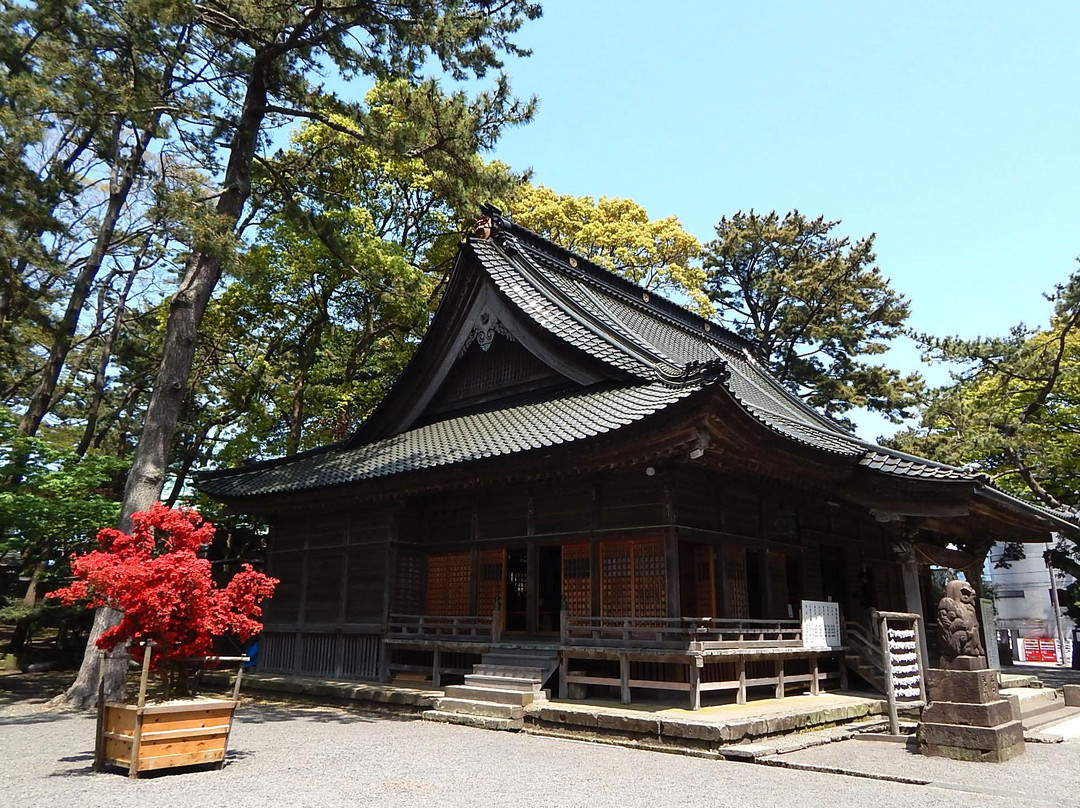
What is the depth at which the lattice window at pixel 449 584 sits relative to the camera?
1399 cm

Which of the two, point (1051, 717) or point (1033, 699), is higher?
point (1033, 699)

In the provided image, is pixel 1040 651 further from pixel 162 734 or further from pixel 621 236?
pixel 162 734

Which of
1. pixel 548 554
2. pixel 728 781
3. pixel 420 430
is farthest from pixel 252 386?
pixel 728 781

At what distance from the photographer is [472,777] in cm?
706

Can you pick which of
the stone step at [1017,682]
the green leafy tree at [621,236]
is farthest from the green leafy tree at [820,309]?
the stone step at [1017,682]

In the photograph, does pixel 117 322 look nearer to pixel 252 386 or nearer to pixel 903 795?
pixel 252 386

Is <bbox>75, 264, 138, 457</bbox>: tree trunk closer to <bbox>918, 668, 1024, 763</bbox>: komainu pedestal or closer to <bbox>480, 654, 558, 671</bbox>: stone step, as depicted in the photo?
<bbox>480, 654, 558, 671</bbox>: stone step

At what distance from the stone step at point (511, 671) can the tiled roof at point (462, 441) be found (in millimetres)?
3421

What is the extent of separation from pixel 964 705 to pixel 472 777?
18.8 ft

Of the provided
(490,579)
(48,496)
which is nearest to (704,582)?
(490,579)

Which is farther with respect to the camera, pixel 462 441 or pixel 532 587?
pixel 462 441

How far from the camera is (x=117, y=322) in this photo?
2647cm

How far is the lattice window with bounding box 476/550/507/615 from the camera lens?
13.5 m

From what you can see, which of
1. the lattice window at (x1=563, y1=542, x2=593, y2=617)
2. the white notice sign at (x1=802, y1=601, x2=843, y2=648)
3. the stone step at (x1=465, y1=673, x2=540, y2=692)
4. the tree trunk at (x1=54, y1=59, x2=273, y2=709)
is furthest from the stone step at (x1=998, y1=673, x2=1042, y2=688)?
the tree trunk at (x1=54, y1=59, x2=273, y2=709)
